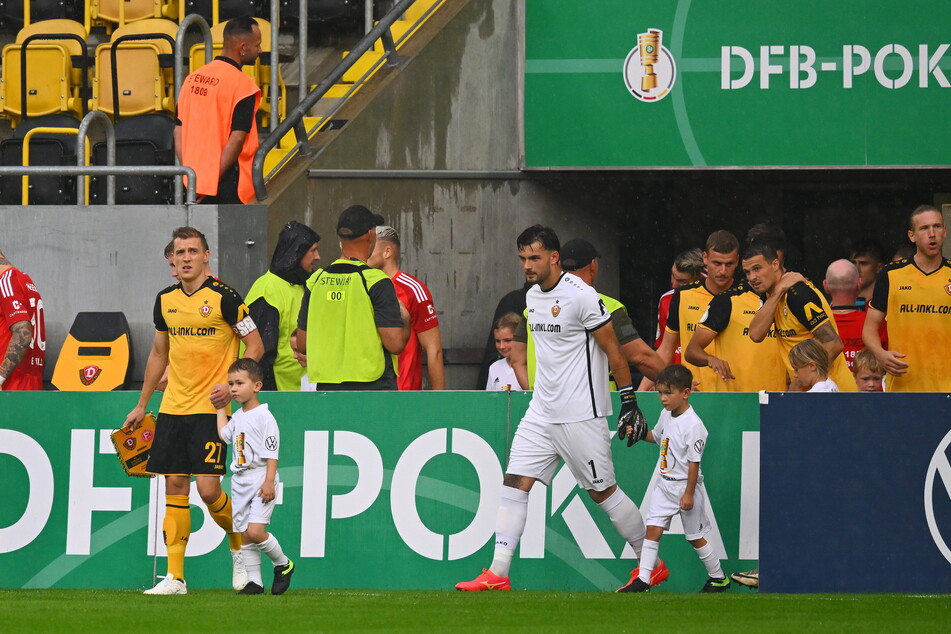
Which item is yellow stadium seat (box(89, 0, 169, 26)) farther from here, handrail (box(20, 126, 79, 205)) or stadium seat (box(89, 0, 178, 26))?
handrail (box(20, 126, 79, 205))

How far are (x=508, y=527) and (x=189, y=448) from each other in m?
1.96

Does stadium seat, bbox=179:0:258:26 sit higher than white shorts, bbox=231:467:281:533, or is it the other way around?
stadium seat, bbox=179:0:258:26

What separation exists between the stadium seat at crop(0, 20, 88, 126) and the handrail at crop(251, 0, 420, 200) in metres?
2.78

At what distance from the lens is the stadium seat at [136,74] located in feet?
48.8

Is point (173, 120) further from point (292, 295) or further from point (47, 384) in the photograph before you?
point (292, 295)

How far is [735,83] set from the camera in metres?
13.8

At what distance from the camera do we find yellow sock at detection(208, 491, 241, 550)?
9352mm

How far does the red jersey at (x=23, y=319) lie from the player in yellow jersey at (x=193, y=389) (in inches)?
89.1

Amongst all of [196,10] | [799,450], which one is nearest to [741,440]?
[799,450]

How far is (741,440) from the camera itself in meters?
9.88

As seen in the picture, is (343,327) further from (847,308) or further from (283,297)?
(847,308)

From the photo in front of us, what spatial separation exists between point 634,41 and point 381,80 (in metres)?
2.28

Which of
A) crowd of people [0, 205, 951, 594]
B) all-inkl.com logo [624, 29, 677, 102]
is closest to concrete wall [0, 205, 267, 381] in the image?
crowd of people [0, 205, 951, 594]

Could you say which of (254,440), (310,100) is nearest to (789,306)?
(254,440)
